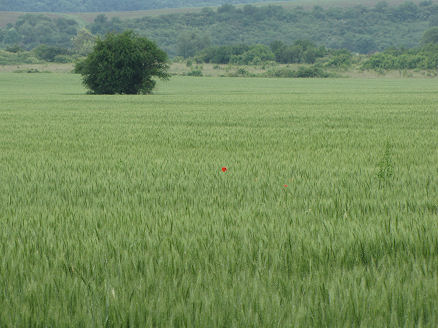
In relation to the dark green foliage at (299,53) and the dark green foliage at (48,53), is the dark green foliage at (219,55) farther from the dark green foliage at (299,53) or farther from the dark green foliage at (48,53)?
the dark green foliage at (48,53)

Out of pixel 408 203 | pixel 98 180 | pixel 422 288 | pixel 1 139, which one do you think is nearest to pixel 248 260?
pixel 422 288

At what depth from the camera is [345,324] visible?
2283mm

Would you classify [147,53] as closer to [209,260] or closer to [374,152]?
[374,152]

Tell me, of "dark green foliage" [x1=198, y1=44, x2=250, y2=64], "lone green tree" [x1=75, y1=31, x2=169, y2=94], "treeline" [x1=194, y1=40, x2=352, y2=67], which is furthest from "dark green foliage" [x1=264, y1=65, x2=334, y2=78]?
"lone green tree" [x1=75, y1=31, x2=169, y2=94]

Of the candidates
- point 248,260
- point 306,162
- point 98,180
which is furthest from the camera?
point 306,162

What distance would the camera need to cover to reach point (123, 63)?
131ft

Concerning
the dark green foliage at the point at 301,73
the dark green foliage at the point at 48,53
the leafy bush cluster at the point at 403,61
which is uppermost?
the dark green foliage at the point at 48,53

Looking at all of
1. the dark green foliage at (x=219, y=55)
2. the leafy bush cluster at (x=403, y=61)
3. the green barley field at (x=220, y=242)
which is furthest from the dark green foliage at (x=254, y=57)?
the green barley field at (x=220, y=242)

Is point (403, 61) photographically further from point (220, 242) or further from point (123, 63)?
point (220, 242)

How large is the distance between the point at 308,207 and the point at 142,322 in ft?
9.12

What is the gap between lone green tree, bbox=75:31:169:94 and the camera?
39.8 metres

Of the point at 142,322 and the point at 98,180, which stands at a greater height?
the point at 142,322

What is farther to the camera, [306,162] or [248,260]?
[306,162]

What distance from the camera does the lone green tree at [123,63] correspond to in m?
39.8
